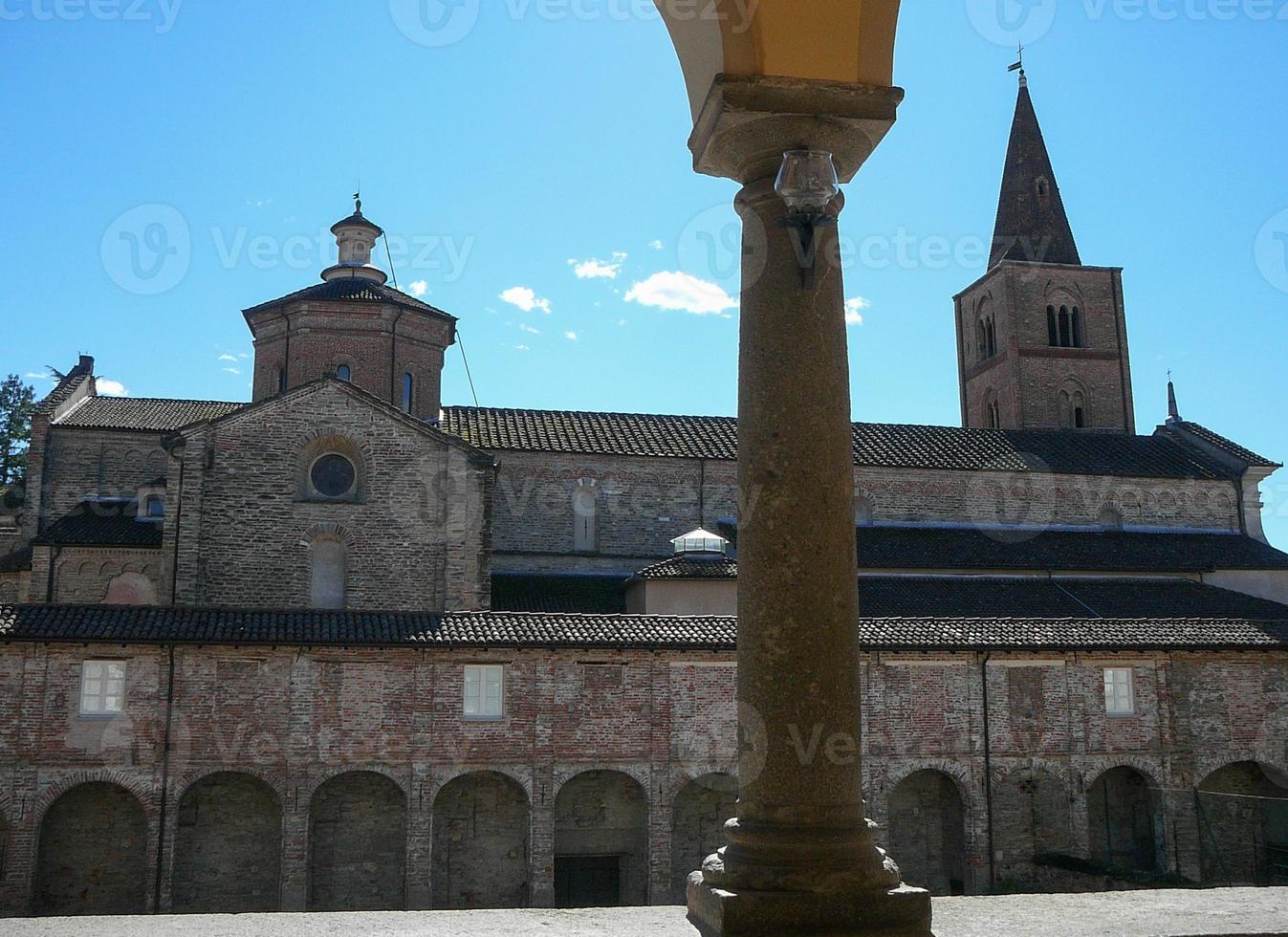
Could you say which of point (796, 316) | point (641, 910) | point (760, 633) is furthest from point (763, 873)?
point (796, 316)

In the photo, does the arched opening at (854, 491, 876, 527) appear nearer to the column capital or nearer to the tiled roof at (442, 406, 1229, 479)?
the tiled roof at (442, 406, 1229, 479)

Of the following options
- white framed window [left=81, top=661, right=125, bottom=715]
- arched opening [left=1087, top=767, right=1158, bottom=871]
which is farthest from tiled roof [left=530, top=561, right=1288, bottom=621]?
white framed window [left=81, top=661, right=125, bottom=715]

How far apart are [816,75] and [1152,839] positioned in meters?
23.0

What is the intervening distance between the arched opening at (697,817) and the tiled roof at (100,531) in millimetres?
13229

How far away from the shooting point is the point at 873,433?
33031 mm

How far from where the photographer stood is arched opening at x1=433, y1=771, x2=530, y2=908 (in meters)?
20.8

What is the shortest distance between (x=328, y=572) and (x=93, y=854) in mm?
6858

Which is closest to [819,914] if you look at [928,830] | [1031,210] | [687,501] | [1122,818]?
[928,830]

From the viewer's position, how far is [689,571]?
25172mm

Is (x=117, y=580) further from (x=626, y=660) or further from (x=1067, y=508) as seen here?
(x=1067, y=508)

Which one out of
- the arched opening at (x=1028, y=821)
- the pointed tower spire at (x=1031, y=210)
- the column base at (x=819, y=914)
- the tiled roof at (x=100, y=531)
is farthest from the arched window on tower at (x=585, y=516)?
the column base at (x=819, y=914)

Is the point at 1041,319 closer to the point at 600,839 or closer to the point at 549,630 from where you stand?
the point at 549,630

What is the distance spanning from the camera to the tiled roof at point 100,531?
1022 inches

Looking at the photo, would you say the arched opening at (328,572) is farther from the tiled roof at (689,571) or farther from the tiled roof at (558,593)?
the tiled roof at (689,571)
